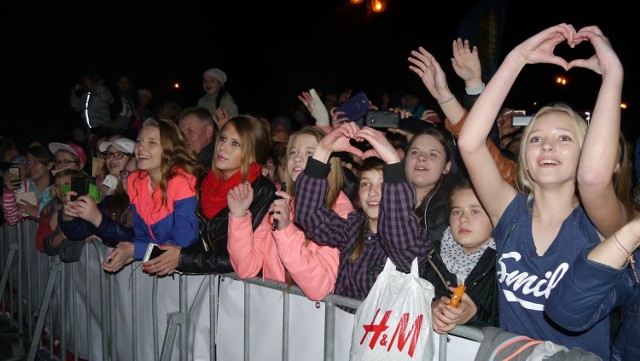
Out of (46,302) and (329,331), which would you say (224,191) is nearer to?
(329,331)

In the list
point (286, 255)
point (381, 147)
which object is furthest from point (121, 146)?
point (381, 147)

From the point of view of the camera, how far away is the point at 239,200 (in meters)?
3.46

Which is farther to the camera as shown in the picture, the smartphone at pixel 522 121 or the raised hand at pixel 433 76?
the raised hand at pixel 433 76

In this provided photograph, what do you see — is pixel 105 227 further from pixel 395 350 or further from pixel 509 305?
pixel 509 305

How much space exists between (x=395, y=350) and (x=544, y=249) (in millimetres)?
825

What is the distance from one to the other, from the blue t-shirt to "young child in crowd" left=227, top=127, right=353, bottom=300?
1.05m

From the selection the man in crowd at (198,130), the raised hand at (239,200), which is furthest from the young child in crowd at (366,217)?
the man in crowd at (198,130)

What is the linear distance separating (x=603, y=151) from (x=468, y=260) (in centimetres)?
100

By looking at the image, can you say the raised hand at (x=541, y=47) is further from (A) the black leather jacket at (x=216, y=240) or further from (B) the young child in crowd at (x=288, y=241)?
(A) the black leather jacket at (x=216, y=240)

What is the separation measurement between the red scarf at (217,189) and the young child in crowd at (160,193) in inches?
4.3

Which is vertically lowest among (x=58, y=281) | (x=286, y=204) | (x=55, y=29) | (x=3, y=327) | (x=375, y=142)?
(x=3, y=327)

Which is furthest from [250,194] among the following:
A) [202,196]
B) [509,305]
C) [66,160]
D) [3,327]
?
[3,327]

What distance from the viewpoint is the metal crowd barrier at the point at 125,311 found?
11.3ft

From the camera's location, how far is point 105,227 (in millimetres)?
4215
